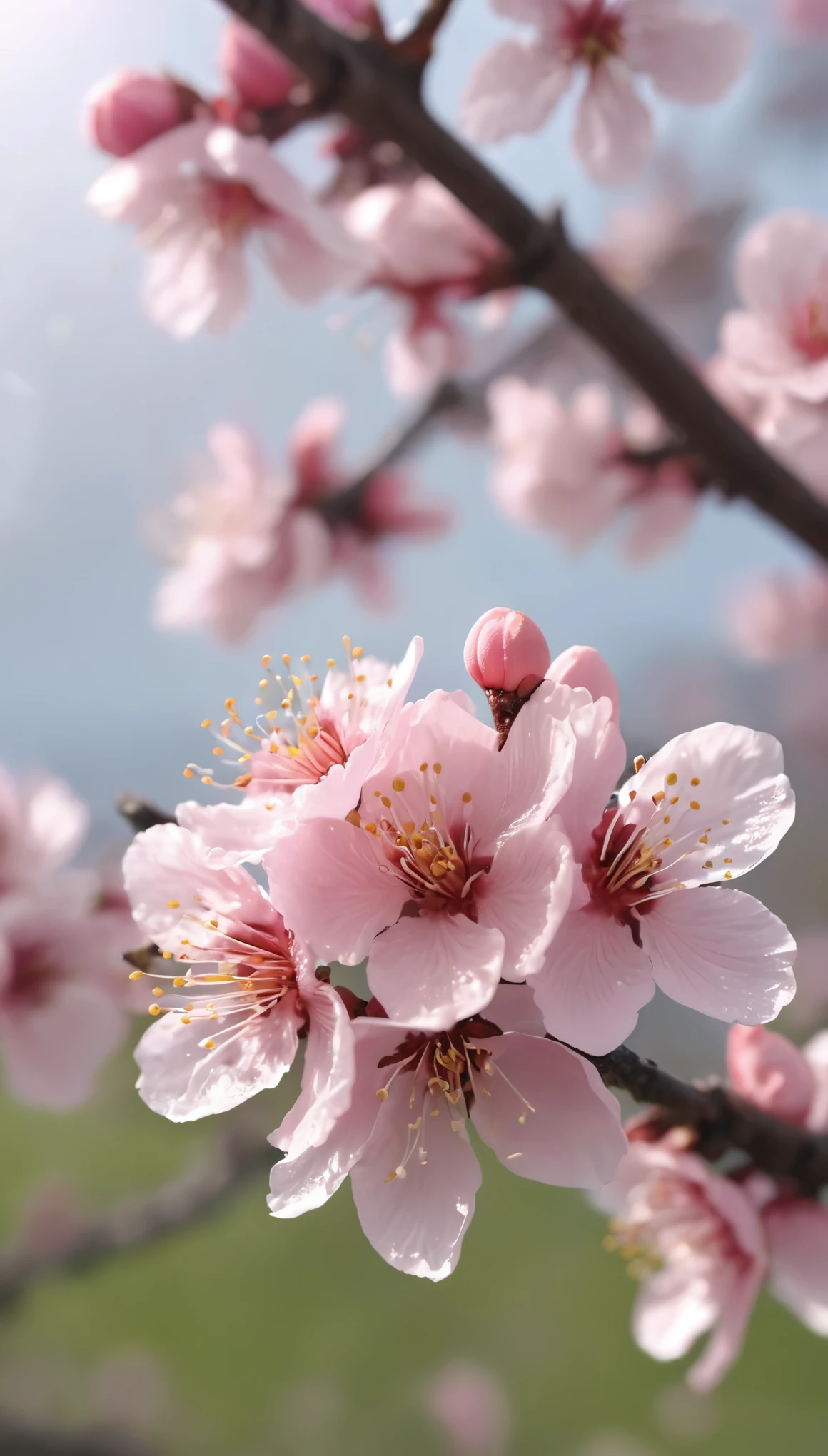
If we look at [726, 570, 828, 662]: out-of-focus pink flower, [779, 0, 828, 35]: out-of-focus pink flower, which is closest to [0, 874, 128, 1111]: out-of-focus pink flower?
[726, 570, 828, 662]: out-of-focus pink flower

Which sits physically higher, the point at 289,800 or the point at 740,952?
the point at 289,800

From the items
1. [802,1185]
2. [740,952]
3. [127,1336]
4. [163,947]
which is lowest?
[127,1336]

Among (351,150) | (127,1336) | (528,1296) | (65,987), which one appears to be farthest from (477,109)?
(127,1336)

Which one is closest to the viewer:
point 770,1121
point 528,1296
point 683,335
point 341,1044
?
point 341,1044

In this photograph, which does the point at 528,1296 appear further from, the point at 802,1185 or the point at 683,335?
the point at 683,335

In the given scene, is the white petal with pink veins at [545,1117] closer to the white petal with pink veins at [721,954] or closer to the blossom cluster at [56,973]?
the white petal with pink veins at [721,954]

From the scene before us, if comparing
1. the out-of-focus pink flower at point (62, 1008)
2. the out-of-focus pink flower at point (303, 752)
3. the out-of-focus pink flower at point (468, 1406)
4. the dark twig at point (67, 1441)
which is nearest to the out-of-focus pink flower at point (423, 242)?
the out-of-focus pink flower at point (303, 752)

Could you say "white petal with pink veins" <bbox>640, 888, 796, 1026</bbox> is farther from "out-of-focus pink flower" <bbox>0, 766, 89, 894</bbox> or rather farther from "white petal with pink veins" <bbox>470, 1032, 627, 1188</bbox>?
A: "out-of-focus pink flower" <bbox>0, 766, 89, 894</bbox>
